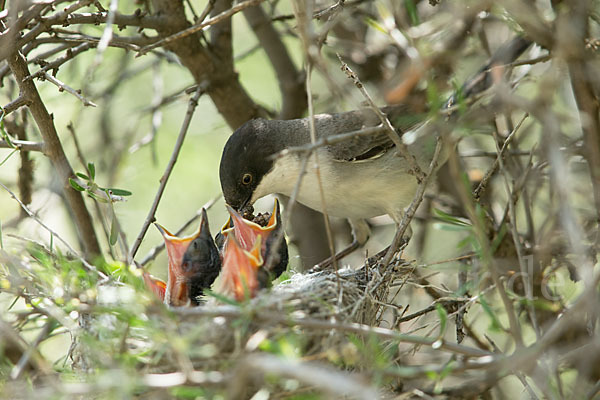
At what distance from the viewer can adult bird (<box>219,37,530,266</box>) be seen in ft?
11.6

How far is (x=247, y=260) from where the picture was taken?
2.81m

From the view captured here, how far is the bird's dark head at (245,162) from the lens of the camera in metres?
3.52

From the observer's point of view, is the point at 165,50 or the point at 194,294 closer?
the point at 194,294

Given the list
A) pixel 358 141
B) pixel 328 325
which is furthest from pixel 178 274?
pixel 328 325

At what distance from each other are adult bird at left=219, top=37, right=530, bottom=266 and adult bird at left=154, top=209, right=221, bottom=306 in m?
0.45

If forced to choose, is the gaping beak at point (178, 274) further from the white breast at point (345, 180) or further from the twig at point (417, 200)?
the twig at point (417, 200)

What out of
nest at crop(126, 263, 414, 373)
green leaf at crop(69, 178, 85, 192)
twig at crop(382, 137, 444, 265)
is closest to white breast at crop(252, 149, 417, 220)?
nest at crop(126, 263, 414, 373)

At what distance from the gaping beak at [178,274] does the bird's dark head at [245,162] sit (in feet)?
1.45

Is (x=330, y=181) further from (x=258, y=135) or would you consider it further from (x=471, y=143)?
(x=471, y=143)

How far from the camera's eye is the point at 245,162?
3.54 metres

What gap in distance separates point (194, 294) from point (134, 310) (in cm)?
111

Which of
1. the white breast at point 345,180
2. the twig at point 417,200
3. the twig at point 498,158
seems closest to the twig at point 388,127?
the twig at point 417,200

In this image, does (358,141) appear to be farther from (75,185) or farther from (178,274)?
(75,185)

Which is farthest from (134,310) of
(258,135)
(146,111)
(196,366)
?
(146,111)
